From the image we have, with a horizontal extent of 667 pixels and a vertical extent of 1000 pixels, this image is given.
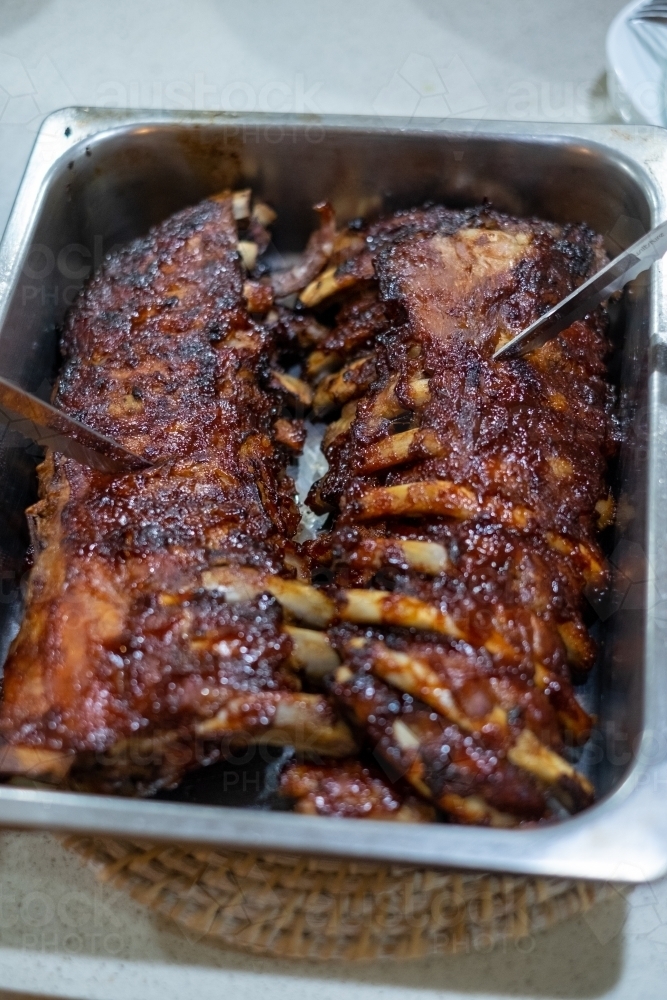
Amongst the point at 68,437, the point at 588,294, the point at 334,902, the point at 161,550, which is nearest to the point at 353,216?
the point at 588,294

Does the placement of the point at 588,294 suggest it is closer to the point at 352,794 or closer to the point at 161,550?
the point at 161,550

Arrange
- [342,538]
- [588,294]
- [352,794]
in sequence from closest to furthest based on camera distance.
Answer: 1. [352,794]
2. [342,538]
3. [588,294]

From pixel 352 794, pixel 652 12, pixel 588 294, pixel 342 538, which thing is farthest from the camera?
pixel 652 12

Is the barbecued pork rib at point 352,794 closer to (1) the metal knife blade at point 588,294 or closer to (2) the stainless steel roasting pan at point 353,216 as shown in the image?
(2) the stainless steel roasting pan at point 353,216

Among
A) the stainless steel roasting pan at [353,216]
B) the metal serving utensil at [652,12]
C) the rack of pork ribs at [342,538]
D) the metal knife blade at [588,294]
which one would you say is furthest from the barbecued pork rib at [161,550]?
the metal serving utensil at [652,12]

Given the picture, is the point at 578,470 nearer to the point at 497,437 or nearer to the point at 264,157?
the point at 497,437

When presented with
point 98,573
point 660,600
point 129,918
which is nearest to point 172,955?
point 129,918
